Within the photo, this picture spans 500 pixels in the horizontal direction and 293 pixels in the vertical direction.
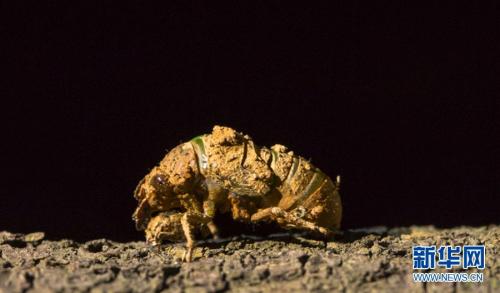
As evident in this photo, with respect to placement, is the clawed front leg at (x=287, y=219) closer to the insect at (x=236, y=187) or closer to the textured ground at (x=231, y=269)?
the insect at (x=236, y=187)

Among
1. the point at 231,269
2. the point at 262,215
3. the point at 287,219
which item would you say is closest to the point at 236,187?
the point at 262,215

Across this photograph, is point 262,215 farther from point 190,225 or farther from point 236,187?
point 190,225

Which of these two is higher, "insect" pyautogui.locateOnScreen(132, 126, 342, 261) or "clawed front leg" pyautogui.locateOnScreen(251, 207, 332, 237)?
"insect" pyautogui.locateOnScreen(132, 126, 342, 261)

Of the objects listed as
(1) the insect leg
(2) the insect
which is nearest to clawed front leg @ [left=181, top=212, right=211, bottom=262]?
(2) the insect

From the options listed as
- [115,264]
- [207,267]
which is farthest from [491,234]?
[115,264]

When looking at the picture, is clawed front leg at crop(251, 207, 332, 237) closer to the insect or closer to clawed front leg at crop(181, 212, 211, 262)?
the insect

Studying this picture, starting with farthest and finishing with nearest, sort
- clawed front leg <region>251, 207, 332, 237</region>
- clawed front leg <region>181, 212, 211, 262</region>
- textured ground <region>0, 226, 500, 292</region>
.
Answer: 1. clawed front leg <region>251, 207, 332, 237</region>
2. clawed front leg <region>181, 212, 211, 262</region>
3. textured ground <region>0, 226, 500, 292</region>
